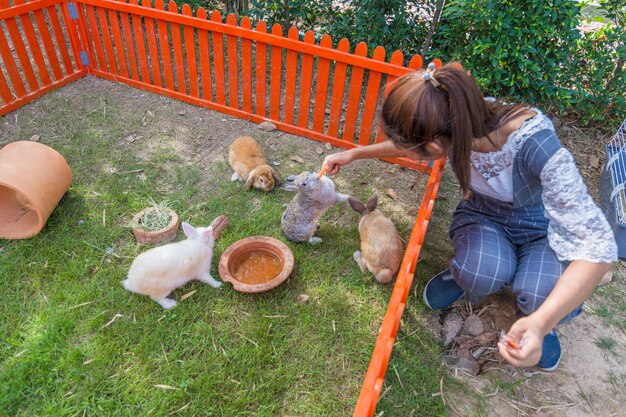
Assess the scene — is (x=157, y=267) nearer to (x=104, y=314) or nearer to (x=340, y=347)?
(x=104, y=314)

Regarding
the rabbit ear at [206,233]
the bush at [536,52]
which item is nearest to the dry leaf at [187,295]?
the rabbit ear at [206,233]

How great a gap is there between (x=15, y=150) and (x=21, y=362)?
1.75m

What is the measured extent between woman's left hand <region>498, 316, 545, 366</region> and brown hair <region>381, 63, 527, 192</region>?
2.68 ft

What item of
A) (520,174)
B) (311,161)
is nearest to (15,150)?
(311,161)

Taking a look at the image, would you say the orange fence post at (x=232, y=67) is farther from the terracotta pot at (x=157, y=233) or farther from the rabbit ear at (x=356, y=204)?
the rabbit ear at (x=356, y=204)

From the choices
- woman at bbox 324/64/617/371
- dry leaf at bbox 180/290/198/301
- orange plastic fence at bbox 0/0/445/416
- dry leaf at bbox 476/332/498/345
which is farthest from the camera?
orange plastic fence at bbox 0/0/445/416

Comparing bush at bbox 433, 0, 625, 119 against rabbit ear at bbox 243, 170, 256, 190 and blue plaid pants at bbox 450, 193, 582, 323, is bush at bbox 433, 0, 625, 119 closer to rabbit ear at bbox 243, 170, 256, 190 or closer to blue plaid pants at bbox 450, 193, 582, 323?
blue plaid pants at bbox 450, 193, 582, 323

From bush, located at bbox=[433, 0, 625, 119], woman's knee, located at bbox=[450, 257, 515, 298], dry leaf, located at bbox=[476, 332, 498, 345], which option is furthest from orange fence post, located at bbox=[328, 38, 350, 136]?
dry leaf, located at bbox=[476, 332, 498, 345]

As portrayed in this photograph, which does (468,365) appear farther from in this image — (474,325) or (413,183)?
(413,183)

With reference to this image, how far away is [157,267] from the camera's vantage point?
2715mm

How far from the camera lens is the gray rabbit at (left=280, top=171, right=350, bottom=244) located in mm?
3123

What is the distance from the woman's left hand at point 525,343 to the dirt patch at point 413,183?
88cm

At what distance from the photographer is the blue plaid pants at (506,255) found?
2467 millimetres

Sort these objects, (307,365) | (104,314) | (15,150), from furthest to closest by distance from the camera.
A: (15,150) < (104,314) < (307,365)
